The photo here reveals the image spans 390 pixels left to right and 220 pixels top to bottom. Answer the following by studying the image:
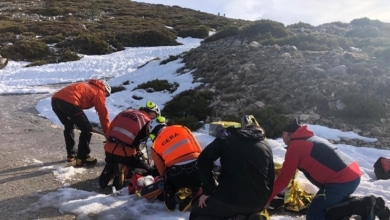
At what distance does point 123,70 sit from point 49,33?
13.1 m

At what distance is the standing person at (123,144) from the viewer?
6.81m

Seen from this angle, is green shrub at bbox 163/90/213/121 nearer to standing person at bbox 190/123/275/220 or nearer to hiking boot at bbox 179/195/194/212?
hiking boot at bbox 179/195/194/212

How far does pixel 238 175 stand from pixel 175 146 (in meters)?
1.87

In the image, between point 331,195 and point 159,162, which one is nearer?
point 331,195

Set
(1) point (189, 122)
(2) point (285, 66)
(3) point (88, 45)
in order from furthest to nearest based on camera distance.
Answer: (3) point (88, 45) < (2) point (285, 66) < (1) point (189, 122)

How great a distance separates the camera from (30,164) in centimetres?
821

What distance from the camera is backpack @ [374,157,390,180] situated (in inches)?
313

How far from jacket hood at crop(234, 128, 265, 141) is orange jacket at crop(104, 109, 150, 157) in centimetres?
280

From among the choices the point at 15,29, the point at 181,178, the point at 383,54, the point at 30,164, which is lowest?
the point at 30,164

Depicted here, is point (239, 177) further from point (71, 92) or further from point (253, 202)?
point (71, 92)

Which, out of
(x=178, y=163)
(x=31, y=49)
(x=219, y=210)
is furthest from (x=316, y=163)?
(x=31, y=49)

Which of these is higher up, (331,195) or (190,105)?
(331,195)

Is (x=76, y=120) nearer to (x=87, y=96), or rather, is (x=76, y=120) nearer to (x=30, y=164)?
(x=87, y=96)

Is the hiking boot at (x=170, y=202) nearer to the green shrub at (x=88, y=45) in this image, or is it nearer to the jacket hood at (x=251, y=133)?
the jacket hood at (x=251, y=133)
